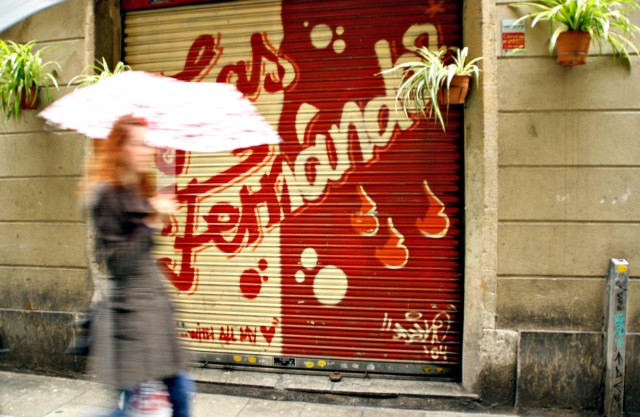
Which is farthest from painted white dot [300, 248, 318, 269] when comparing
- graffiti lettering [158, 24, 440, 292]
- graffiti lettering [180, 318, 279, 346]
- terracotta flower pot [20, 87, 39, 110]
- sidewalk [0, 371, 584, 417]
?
terracotta flower pot [20, 87, 39, 110]

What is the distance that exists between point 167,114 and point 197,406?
2925 millimetres

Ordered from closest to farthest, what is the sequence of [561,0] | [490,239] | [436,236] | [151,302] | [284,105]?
[151,302]
[561,0]
[490,239]
[436,236]
[284,105]

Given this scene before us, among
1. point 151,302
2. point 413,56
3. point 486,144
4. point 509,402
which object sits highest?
point 413,56

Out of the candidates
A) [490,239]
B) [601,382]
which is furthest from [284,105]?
[601,382]

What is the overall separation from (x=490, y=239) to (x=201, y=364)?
310cm

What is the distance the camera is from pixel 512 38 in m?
4.48

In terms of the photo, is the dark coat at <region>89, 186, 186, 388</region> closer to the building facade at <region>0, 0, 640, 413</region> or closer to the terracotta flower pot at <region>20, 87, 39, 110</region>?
the building facade at <region>0, 0, 640, 413</region>

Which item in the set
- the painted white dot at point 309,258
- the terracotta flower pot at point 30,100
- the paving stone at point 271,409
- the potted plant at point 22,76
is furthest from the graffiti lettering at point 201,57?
the paving stone at point 271,409

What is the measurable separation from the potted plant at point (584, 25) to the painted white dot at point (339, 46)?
158cm

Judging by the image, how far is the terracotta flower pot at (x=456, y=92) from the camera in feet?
14.4

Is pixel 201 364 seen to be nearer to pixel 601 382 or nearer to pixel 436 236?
pixel 436 236

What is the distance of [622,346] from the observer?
426 cm

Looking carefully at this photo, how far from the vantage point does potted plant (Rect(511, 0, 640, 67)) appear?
4.11 meters

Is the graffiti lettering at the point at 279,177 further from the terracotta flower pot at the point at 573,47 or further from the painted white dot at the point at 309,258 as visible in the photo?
the terracotta flower pot at the point at 573,47
